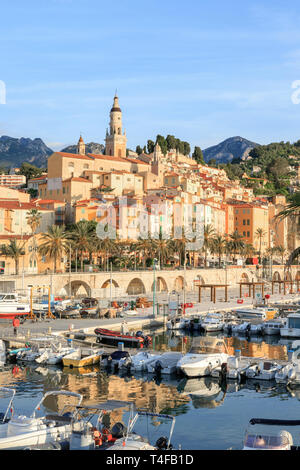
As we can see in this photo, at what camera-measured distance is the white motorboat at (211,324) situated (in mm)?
58375

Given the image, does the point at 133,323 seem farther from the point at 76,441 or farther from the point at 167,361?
the point at 76,441

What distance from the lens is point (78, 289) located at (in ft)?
255

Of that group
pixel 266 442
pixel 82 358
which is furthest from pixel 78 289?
pixel 266 442

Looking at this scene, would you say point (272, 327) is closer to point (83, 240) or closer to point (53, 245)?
point (53, 245)

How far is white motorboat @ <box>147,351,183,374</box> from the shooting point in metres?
38.0

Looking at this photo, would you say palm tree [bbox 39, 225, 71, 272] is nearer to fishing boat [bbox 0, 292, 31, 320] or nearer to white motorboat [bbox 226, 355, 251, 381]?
fishing boat [bbox 0, 292, 31, 320]

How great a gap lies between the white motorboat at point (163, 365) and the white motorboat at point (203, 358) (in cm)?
103

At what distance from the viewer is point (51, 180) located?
12050 cm

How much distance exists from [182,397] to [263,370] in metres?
6.82

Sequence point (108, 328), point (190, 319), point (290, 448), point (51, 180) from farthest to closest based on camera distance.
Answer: point (51, 180) < point (190, 319) < point (108, 328) < point (290, 448)

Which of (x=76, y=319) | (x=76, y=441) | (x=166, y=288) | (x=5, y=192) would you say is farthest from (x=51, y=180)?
(x=76, y=441)

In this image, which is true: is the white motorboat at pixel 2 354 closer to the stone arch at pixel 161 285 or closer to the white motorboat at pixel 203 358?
the white motorboat at pixel 203 358

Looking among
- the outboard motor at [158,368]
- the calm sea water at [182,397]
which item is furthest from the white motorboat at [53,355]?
the outboard motor at [158,368]
